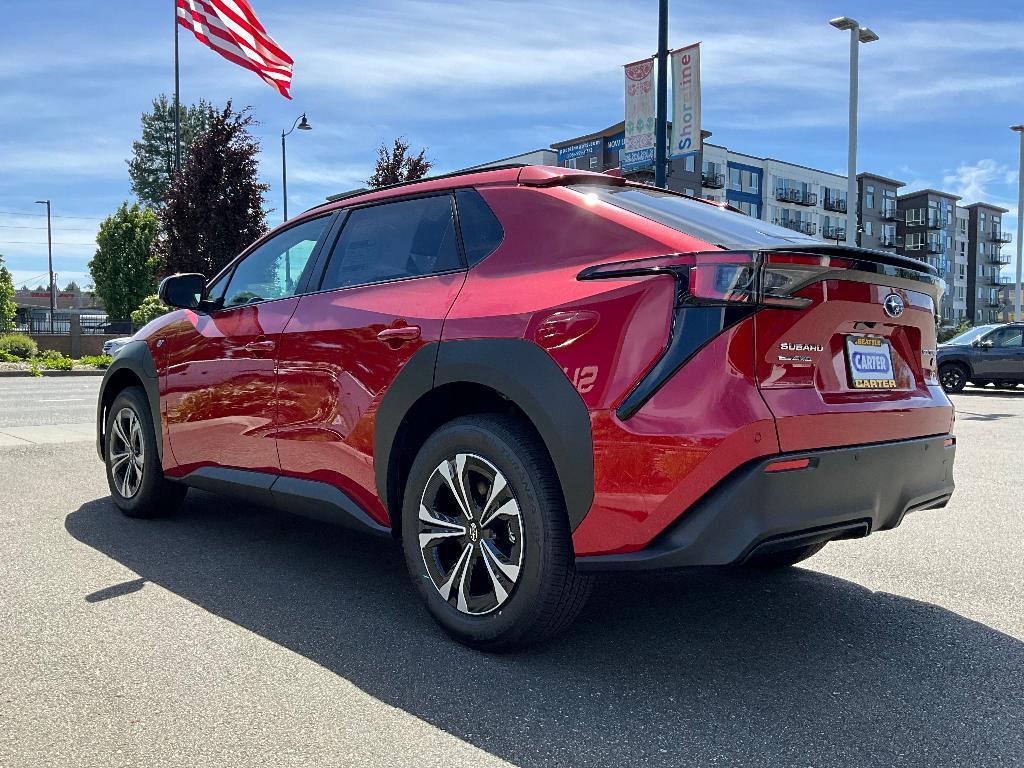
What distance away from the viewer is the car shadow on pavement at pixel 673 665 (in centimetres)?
250

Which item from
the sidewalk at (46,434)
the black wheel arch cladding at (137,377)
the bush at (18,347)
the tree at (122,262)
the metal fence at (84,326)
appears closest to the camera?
the black wheel arch cladding at (137,377)

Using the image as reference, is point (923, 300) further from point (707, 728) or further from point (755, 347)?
point (707, 728)

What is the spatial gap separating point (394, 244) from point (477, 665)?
1.78 metres

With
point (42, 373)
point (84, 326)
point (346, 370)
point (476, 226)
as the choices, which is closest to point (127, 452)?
point (346, 370)

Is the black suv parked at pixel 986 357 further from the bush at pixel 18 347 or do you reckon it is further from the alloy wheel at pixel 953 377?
the bush at pixel 18 347

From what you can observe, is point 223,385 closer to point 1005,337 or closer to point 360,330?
point 360,330

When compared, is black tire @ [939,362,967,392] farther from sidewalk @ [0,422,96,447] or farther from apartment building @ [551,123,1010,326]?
apartment building @ [551,123,1010,326]

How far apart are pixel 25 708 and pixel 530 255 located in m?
2.14

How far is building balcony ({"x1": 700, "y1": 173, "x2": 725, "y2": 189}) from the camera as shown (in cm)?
6988

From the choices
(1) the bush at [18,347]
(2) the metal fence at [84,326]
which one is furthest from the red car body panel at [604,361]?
(2) the metal fence at [84,326]

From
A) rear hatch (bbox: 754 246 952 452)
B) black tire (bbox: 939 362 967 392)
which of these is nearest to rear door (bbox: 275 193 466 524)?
rear hatch (bbox: 754 246 952 452)

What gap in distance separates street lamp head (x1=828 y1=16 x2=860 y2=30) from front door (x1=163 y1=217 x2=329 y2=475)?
784 inches

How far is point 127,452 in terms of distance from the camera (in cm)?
535

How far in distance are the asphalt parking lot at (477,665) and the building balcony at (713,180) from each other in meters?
68.2
